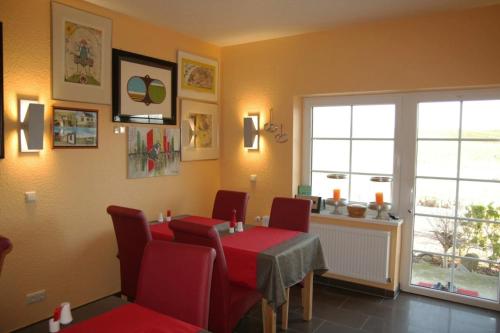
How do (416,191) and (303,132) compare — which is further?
(303,132)

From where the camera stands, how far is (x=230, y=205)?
13.2 feet

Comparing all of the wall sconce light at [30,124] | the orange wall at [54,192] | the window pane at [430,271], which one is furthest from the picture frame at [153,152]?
the window pane at [430,271]

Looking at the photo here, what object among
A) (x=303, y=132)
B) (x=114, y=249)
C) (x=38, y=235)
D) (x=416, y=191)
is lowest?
(x=114, y=249)

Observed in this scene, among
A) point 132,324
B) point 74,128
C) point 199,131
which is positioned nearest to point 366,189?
point 199,131

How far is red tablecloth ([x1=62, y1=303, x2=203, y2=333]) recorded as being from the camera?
160cm

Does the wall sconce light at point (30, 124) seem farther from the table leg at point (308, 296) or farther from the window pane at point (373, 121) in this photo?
the window pane at point (373, 121)

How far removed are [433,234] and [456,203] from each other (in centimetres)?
37

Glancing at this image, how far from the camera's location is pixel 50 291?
3184 millimetres

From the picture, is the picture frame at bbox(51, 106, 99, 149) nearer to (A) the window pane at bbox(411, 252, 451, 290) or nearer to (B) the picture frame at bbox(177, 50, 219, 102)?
(B) the picture frame at bbox(177, 50, 219, 102)

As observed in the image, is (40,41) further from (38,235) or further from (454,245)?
→ (454,245)

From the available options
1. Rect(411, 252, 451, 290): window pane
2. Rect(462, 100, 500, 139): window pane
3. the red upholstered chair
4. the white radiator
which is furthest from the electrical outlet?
Rect(462, 100, 500, 139): window pane

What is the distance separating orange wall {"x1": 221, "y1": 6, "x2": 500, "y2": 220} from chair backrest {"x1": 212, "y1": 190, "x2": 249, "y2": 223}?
2.06 feet

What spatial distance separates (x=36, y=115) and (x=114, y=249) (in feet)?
4.78

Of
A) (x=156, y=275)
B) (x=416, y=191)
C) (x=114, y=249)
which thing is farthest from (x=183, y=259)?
(x=416, y=191)
